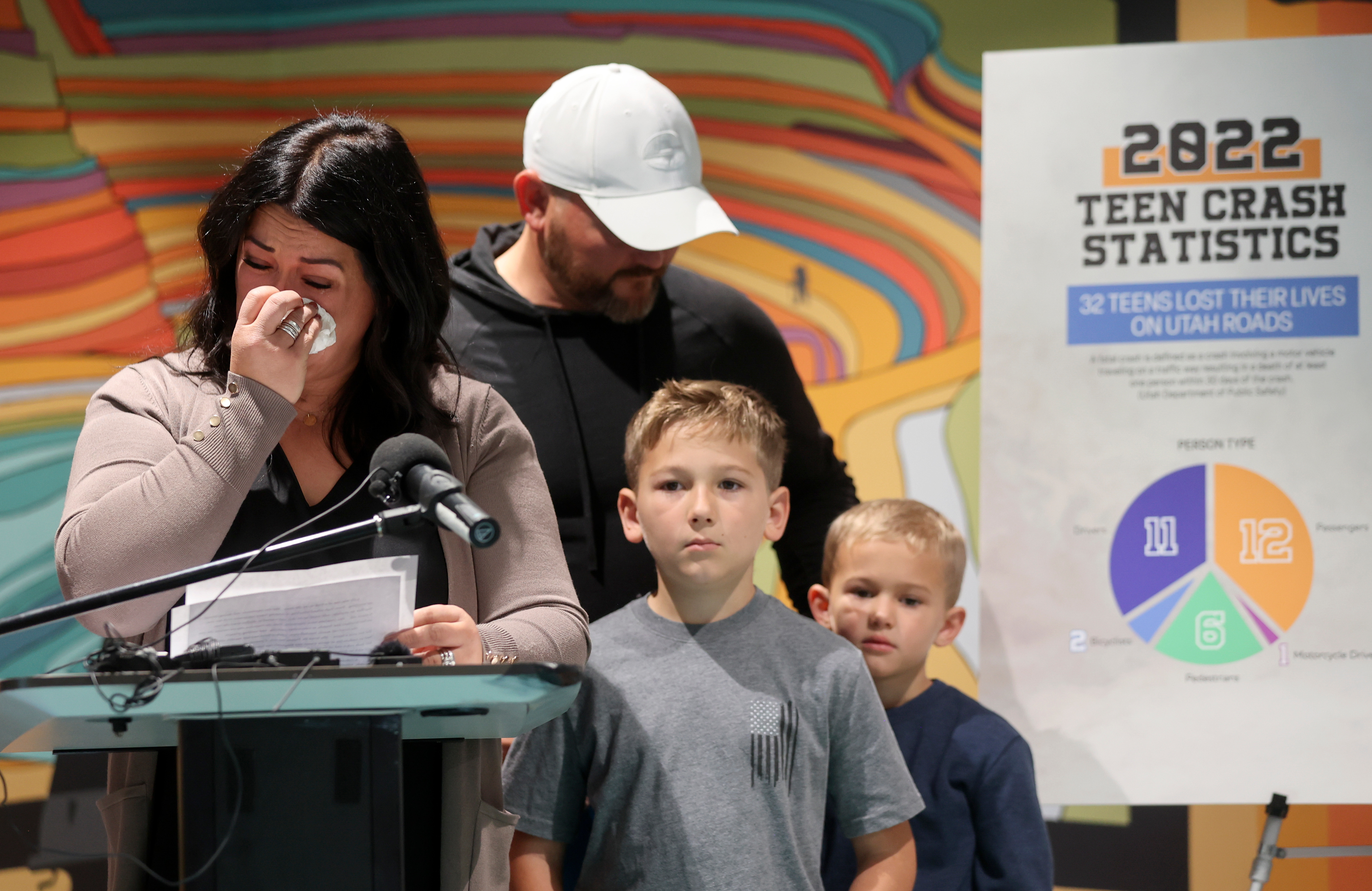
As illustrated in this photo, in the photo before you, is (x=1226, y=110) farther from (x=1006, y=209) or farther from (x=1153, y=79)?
(x=1006, y=209)

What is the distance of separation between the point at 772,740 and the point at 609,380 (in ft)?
2.91

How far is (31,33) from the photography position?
3.19 m

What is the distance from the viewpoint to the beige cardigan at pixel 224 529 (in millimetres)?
1324

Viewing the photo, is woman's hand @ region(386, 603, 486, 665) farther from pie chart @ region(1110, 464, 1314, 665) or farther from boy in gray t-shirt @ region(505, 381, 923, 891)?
pie chart @ region(1110, 464, 1314, 665)

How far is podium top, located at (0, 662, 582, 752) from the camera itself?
3.41 feet

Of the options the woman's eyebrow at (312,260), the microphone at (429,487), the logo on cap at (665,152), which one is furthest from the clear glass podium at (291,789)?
the logo on cap at (665,152)

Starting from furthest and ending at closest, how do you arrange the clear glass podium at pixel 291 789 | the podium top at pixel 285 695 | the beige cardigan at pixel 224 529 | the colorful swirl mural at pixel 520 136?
1. the colorful swirl mural at pixel 520 136
2. the beige cardigan at pixel 224 529
3. the clear glass podium at pixel 291 789
4. the podium top at pixel 285 695

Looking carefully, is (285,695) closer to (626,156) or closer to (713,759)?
(713,759)

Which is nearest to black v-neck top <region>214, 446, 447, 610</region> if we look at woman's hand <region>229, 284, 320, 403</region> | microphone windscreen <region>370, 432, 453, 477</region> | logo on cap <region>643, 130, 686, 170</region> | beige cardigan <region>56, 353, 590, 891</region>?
beige cardigan <region>56, 353, 590, 891</region>

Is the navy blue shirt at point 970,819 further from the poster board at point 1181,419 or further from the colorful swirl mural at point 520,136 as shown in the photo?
the colorful swirl mural at point 520,136

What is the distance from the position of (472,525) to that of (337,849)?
1.10 ft

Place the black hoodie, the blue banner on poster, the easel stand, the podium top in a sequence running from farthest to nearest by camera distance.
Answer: the blue banner on poster, the easel stand, the black hoodie, the podium top

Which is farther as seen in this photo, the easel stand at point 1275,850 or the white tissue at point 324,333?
the easel stand at point 1275,850

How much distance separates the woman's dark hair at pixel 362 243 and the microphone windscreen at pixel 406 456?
37 centimetres
